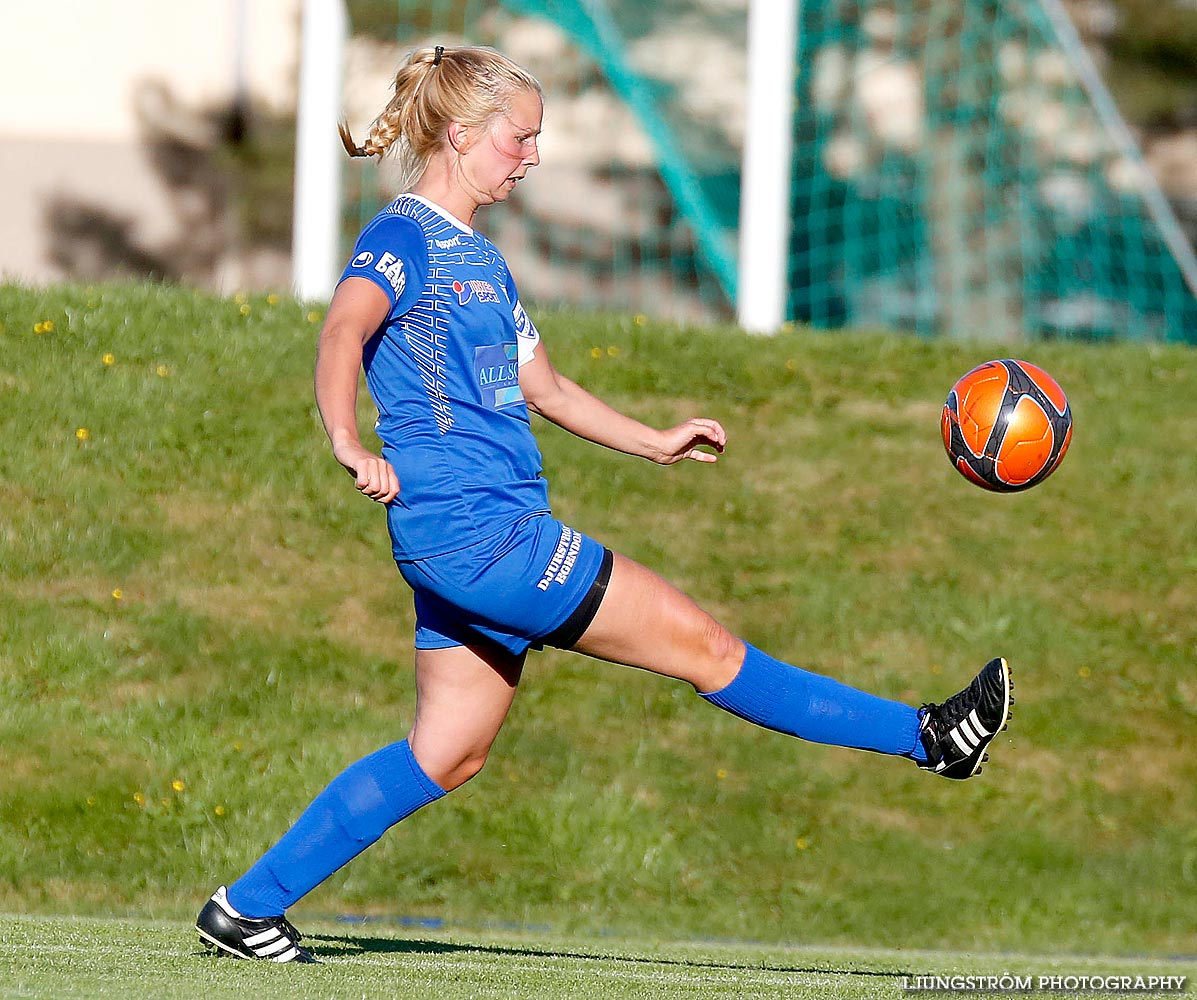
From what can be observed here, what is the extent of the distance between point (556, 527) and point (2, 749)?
3616 mm

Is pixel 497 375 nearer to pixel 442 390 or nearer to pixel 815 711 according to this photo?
pixel 442 390

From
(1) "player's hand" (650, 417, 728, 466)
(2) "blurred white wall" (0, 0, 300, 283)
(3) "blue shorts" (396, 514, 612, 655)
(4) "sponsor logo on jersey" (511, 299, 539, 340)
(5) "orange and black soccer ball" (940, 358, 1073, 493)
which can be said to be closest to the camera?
(3) "blue shorts" (396, 514, 612, 655)

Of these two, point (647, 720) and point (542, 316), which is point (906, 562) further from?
point (542, 316)

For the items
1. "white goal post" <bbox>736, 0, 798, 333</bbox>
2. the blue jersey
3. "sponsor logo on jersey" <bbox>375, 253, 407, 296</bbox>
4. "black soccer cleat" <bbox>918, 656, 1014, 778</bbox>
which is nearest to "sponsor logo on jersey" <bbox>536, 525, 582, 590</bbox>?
the blue jersey

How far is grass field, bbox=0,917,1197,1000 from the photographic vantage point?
12.6 feet

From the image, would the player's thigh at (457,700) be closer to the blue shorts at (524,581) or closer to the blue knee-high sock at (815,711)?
the blue shorts at (524,581)

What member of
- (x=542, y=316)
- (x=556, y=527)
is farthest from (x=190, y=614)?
(x=556, y=527)

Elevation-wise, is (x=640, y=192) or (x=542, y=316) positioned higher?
(x=640, y=192)

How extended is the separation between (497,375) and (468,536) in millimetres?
431

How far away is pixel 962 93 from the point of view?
1247 centimetres

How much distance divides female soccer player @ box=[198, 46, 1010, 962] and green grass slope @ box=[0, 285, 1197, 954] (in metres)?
2.27

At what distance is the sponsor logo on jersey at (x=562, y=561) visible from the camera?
3.82 metres

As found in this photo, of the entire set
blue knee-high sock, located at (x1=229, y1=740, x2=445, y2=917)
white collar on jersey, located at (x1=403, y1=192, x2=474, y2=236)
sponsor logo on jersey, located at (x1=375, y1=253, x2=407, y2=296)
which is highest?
white collar on jersey, located at (x1=403, y1=192, x2=474, y2=236)

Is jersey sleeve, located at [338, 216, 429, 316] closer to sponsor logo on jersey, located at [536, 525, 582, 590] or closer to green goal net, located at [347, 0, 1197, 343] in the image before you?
sponsor logo on jersey, located at [536, 525, 582, 590]
